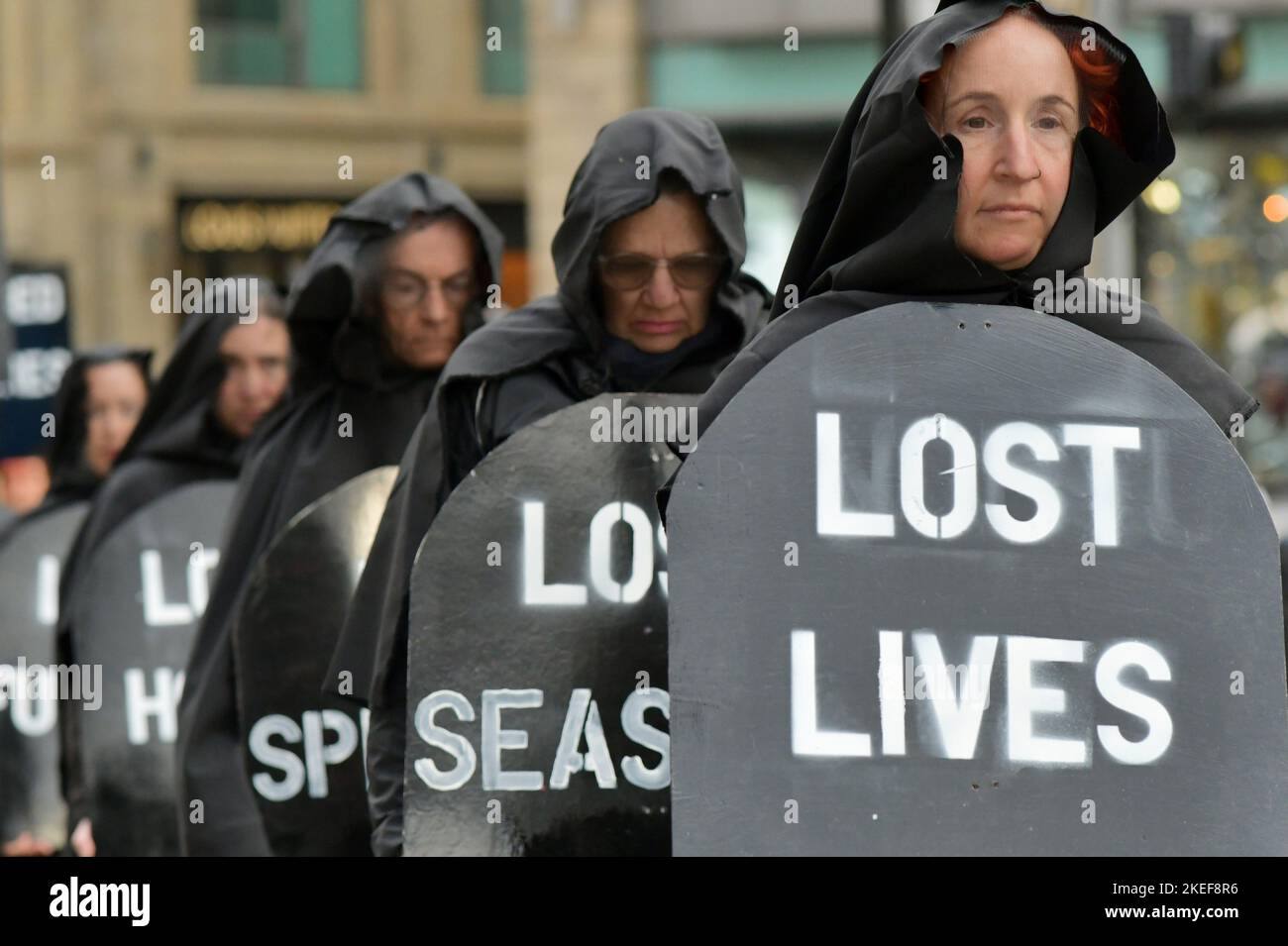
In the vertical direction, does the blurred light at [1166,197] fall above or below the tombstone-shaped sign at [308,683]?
above

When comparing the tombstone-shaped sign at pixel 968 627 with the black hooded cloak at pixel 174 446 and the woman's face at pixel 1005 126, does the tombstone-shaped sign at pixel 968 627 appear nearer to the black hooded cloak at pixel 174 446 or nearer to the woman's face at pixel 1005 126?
the woman's face at pixel 1005 126

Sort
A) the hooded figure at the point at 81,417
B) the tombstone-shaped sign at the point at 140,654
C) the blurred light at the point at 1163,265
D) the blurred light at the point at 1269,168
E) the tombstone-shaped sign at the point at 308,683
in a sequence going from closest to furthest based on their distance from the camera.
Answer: the tombstone-shaped sign at the point at 308,683
the tombstone-shaped sign at the point at 140,654
the hooded figure at the point at 81,417
the blurred light at the point at 1163,265
the blurred light at the point at 1269,168

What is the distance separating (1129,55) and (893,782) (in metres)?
0.96

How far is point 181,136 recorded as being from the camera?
2452 centimetres

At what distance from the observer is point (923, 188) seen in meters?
2.99

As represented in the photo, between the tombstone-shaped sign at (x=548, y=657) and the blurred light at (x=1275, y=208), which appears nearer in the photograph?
the tombstone-shaped sign at (x=548, y=657)

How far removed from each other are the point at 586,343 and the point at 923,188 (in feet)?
3.80

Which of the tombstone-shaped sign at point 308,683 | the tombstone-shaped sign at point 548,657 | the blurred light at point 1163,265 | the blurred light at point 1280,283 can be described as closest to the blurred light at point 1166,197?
the blurred light at point 1163,265

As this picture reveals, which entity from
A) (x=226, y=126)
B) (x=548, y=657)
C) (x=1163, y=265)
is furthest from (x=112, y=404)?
(x=226, y=126)

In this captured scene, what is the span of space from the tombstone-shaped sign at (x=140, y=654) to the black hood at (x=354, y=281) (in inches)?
25.9

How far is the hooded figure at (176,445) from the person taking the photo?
6793 mm

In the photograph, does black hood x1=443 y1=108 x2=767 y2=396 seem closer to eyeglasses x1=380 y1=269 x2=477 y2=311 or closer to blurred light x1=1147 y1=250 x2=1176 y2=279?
eyeglasses x1=380 y1=269 x2=477 y2=311
